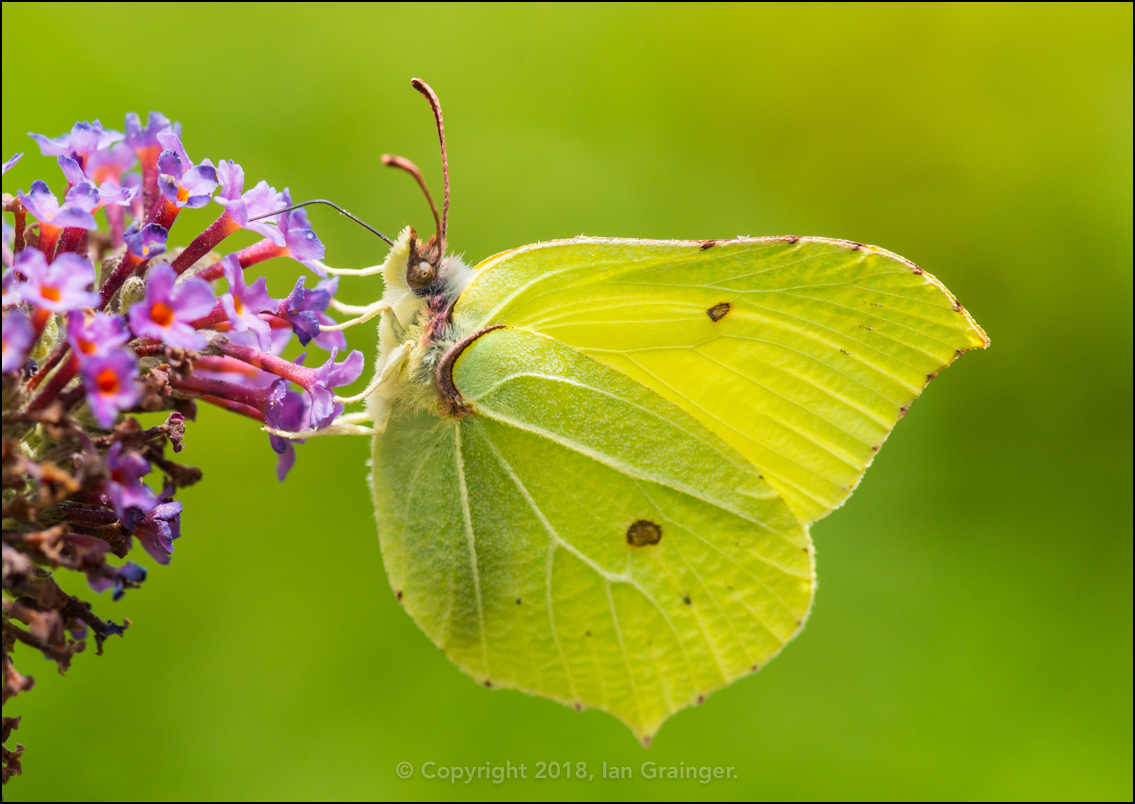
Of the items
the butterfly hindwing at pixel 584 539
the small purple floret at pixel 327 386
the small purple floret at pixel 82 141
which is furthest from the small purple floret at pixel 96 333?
the butterfly hindwing at pixel 584 539

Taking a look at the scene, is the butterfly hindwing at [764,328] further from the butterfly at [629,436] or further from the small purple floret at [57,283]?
the small purple floret at [57,283]

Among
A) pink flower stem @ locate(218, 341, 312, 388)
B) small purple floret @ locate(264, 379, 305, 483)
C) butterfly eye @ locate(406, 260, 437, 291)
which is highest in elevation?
butterfly eye @ locate(406, 260, 437, 291)

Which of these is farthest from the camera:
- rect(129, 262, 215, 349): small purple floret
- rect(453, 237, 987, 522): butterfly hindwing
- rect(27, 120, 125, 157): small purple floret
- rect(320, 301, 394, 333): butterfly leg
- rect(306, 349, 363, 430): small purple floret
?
rect(453, 237, 987, 522): butterfly hindwing

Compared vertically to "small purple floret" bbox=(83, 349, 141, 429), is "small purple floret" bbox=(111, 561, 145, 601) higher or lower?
lower

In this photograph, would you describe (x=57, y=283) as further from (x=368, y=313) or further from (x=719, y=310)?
(x=719, y=310)

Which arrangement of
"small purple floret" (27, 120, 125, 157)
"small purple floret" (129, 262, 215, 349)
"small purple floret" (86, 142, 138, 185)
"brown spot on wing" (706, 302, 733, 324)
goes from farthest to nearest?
"brown spot on wing" (706, 302, 733, 324), "small purple floret" (86, 142, 138, 185), "small purple floret" (27, 120, 125, 157), "small purple floret" (129, 262, 215, 349)

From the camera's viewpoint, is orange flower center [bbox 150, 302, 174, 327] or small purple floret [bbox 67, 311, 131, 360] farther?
orange flower center [bbox 150, 302, 174, 327]

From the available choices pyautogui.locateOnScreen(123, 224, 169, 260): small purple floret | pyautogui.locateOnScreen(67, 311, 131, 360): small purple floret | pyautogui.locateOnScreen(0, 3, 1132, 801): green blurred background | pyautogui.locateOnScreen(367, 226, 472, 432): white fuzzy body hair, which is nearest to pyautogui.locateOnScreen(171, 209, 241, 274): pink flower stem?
pyautogui.locateOnScreen(123, 224, 169, 260): small purple floret

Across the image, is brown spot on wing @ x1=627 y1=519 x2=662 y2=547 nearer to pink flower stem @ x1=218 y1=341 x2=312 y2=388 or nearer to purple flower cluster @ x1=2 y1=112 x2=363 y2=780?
purple flower cluster @ x1=2 y1=112 x2=363 y2=780
